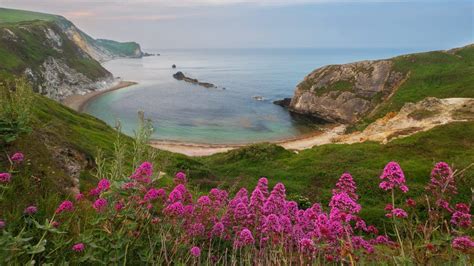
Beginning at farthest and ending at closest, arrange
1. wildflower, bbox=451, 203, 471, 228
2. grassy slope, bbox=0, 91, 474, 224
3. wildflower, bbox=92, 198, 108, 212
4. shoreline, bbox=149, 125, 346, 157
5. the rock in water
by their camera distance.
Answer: the rock in water → shoreline, bbox=149, 125, 346, 157 → grassy slope, bbox=0, 91, 474, 224 → wildflower, bbox=451, 203, 471, 228 → wildflower, bbox=92, 198, 108, 212

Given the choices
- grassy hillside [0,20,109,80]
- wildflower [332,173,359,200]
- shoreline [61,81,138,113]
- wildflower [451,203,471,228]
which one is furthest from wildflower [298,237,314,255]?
grassy hillside [0,20,109,80]

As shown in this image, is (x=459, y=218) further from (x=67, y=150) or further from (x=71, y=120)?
(x=71, y=120)

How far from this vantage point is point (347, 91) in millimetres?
90875

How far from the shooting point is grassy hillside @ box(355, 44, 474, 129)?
71.8m

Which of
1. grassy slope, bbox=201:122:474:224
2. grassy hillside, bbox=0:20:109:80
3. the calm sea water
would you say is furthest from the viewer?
grassy hillside, bbox=0:20:109:80

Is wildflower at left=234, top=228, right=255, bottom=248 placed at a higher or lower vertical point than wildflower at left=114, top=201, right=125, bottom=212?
lower

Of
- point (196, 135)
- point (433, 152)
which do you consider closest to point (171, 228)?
point (433, 152)

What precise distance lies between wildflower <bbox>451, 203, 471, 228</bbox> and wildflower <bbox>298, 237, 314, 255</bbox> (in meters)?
2.09

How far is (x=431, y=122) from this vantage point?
158ft

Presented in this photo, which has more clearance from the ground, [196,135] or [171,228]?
[171,228]

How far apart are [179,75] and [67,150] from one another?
178269 millimetres

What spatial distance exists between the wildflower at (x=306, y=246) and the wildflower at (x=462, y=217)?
6.86 ft

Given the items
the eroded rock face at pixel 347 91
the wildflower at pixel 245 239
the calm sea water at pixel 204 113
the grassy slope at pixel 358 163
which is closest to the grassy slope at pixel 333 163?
the grassy slope at pixel 358 163

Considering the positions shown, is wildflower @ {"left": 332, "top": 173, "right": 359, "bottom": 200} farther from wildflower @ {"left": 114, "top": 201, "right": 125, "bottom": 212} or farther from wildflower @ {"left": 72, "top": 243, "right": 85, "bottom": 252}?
wildflower @ {"left": 72, "top": 243, "right": 85, "bottom": 252}
